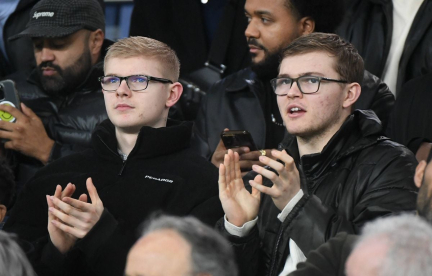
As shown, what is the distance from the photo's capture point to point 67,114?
4898 millimetres

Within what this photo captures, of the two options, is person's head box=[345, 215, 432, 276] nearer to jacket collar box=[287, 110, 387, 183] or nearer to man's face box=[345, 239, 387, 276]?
man's face box=[345, 239, 387, 276]

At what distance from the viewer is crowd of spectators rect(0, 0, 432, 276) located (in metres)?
A: 2.77

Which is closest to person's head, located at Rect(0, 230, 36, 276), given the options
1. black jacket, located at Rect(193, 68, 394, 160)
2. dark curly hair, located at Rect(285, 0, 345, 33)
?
black jacket, located at Rect(193, 68, 394, 160)

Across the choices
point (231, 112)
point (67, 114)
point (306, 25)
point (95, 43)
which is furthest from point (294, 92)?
point (95, 43)

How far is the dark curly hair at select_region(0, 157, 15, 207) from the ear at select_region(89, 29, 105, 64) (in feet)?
3.89

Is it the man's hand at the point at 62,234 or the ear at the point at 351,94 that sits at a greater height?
the ear at the point at 351,94

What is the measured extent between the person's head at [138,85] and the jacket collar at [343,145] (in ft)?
2.44

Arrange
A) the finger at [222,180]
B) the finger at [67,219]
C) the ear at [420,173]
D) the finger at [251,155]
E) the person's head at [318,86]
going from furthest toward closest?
the finger at [251,155] → the person's head at [318,86] → the finger at [67,219] → the finger at [222,180] → the ear at [420,173]

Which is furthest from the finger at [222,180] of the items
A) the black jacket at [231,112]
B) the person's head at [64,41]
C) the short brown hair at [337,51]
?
the person's head at [64,41]

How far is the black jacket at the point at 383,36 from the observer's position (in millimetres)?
4605

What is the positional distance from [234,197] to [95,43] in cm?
226

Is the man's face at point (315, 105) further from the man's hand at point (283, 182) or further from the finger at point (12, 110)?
the finger at point (12, 110)

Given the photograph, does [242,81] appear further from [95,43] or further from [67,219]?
[67,219]

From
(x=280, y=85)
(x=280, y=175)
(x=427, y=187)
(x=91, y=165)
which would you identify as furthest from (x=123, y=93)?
(x=427, y=187)
